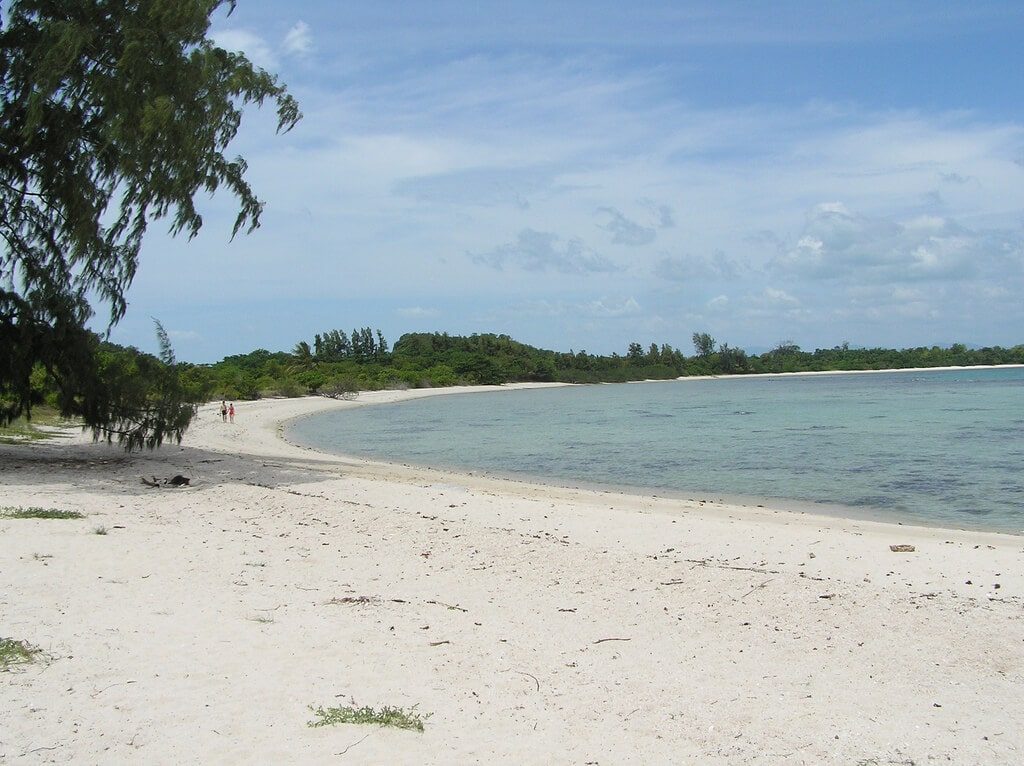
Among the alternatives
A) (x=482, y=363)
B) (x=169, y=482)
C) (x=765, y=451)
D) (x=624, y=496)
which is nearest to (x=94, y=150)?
(x=169, y=482)

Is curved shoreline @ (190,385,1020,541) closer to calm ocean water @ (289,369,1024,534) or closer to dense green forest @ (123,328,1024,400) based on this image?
calm ocean water @ (289,369,1024,534)

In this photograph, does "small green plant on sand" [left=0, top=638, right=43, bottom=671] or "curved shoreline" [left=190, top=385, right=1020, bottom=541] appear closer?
"small green plant on sand" [left=0, top=638, right=43, bottom=671]

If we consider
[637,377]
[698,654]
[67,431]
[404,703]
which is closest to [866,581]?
[698,654]

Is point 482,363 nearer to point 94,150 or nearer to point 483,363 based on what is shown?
point 483,363

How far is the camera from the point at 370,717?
16.0 feet

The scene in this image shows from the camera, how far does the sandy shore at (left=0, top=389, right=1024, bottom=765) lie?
4.76 meters

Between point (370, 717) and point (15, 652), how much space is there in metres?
2.48

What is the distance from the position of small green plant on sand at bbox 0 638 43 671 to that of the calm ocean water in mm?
14445

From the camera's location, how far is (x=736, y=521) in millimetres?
13695

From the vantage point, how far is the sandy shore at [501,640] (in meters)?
4.76

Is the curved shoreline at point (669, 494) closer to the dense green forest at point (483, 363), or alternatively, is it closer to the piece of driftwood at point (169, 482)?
the piece of driftwood at point (169, 482)

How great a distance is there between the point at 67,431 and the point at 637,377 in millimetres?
119500

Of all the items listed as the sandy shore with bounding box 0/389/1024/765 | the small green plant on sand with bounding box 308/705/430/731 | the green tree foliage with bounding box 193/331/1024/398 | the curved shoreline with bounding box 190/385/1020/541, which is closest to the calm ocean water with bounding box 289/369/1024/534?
the curved shoreline with bounding box 190/385/1020/541

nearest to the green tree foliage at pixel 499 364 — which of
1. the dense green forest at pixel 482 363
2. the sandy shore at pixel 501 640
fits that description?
the dense green forest at pixel 482 363
